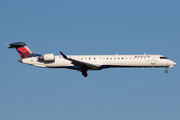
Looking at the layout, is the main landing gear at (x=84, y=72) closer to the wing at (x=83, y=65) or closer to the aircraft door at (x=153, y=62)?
the wing at (x=83, y=65)

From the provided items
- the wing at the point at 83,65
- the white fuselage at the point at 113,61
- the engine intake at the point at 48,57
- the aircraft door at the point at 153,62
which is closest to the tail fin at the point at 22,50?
the white fuselage at the point at 113,61

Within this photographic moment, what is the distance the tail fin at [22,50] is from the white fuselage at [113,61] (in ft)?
4.48

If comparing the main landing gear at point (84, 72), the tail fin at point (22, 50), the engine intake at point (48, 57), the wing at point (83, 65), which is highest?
the tail fin at point (22, 50)

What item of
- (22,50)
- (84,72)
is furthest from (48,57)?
(84,72)

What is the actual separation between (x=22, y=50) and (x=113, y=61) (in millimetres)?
12229

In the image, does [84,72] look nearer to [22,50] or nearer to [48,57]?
[48,57]

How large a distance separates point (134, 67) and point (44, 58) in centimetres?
1147

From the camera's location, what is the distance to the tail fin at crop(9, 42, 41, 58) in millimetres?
40188

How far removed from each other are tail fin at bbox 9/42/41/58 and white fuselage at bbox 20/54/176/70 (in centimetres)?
137

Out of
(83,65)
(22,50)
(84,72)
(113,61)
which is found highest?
(22,50)

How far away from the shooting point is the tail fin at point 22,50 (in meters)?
40.2

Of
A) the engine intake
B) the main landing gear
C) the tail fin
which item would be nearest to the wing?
the main landing gear

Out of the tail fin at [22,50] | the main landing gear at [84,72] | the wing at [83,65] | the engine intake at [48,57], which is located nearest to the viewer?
the wing at [83,65]

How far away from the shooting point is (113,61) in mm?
38156
